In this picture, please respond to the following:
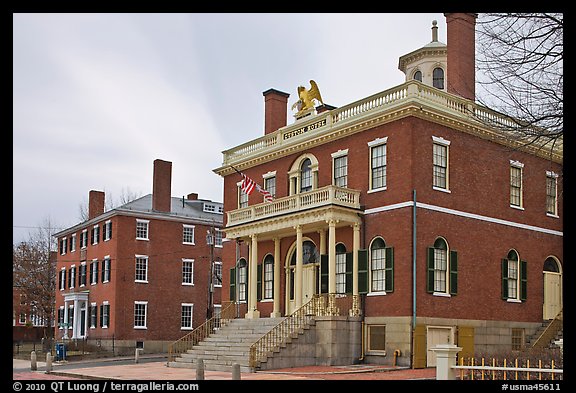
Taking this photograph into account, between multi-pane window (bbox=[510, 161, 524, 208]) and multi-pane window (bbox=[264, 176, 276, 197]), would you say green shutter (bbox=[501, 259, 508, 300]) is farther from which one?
multi-pane window (bbox=[264, 176, 276, 197])

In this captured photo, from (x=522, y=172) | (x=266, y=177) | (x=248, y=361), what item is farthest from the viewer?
(x=266, y=177)

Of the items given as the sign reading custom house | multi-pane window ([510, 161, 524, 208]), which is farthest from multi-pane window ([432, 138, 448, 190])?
the sign reading custom house

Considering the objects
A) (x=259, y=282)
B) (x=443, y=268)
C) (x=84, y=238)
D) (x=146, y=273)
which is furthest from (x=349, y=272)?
(x=84, y=238)

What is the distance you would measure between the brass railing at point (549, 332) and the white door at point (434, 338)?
4512mm

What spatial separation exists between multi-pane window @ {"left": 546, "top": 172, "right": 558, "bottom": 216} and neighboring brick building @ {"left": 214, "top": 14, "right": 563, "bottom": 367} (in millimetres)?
66

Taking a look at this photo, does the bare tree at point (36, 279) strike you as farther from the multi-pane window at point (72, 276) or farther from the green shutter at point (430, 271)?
the green shutter at point (430, 271)

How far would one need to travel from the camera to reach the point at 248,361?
27.1m

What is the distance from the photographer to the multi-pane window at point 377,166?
30.2m

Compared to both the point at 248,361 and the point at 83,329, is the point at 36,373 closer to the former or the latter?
the point at 248,361

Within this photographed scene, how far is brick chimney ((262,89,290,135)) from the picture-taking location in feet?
132

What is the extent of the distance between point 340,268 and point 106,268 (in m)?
23.5

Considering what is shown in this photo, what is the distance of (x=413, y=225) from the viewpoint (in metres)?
28.8
